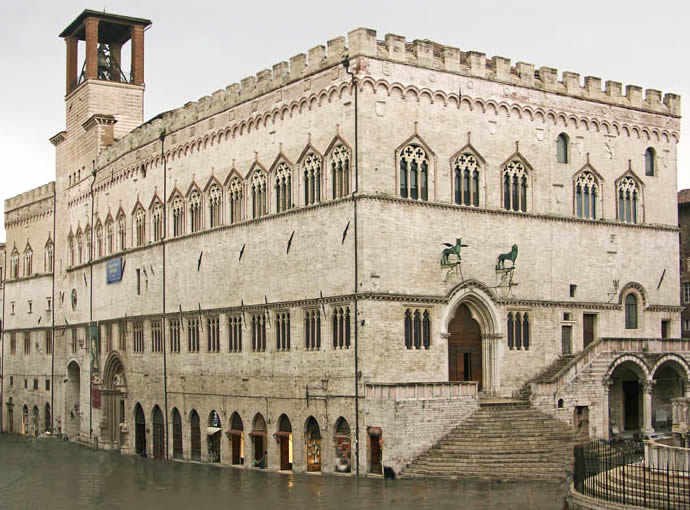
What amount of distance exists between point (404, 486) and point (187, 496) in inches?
312

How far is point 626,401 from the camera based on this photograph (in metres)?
50.5

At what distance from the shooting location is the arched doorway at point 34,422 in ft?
246

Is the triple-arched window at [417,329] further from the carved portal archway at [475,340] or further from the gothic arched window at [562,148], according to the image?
the gothic arched window at [562,148]

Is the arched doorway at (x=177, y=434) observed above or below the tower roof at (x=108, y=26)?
below

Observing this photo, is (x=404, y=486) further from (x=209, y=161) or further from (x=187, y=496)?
(x=209, y=161)

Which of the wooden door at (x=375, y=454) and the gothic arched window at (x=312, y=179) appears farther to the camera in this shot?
the gothic arched window at (x=312, y=179)

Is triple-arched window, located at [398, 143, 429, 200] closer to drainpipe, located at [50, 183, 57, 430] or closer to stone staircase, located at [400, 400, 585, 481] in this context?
stone staircase, located at [400, 400, 585, 481]

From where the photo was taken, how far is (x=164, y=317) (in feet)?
189

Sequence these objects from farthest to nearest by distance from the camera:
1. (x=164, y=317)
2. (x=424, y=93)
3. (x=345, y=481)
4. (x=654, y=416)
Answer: (x=164, y=317) < (x=654, y=416) < (x=424, y=93) < (x=345, y=481)

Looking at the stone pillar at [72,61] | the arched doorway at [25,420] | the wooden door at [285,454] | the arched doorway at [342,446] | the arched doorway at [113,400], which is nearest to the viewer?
the arched doorway at [342,446]

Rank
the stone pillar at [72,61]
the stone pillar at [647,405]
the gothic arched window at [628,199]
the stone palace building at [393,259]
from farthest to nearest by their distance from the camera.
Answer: the stone pillar at [72,61]
the gothic arched window at [628,199]
the stone pillar at [647,405]
the stone palace building at [393,259]

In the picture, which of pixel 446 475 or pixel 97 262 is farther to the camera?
pixel 97 262

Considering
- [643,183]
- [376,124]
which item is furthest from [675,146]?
[376,124]

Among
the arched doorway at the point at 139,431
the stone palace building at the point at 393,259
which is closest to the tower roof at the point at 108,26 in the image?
the stone palace building at the point at 393,259
